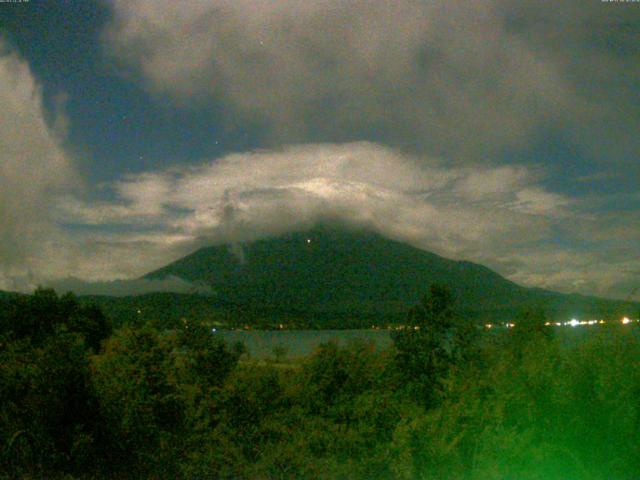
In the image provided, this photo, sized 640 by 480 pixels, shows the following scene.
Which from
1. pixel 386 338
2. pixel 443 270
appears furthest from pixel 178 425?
pixel 443 270

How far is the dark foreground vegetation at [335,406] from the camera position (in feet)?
22.7

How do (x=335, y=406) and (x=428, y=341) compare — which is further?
(x=428, y=341)

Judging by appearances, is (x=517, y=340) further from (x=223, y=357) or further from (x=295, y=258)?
(x=295, y=258)

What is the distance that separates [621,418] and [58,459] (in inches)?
263

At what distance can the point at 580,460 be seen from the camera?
677cm

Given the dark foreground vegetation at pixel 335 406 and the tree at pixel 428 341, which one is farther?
the tree at pixel 428 341

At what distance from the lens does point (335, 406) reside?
12227 mm

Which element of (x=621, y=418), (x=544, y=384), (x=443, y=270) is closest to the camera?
(x=621, y=418)

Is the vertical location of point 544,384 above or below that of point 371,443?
above

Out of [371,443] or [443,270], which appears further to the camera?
[443,270]

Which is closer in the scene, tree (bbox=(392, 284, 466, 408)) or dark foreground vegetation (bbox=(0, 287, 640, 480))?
dark foreground vegetation (bbox=(0, 287, 640, 480))

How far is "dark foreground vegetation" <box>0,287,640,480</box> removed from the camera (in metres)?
6.92

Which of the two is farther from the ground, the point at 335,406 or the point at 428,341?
the point at 428,341

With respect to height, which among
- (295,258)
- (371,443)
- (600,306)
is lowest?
(371,443)
